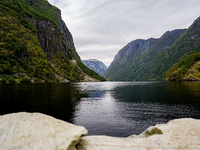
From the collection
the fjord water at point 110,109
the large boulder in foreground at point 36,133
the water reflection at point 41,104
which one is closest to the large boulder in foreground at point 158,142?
the large boulder in foreground at point 36,133

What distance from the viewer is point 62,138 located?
6523mm

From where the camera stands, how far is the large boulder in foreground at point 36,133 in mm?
5918

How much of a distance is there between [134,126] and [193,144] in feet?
39.8

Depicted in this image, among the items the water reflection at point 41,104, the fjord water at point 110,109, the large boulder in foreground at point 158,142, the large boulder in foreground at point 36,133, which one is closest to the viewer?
the large boulder in foreground at point 36,133

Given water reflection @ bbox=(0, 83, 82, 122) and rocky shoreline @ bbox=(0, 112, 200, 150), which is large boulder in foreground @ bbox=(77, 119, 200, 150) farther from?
water reflection @ bbox=(0, 83, 82, 122)

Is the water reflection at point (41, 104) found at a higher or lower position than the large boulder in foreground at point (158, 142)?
lower

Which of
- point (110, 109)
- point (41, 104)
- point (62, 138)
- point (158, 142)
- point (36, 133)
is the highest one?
point (36, 133)

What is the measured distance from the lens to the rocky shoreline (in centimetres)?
605

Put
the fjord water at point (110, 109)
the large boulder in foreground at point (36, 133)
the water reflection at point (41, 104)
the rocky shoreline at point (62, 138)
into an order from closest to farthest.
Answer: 1. the large boulder in foreground at point (36, 133)
2. the rocky shoreline at point (62, 138)
3. the fjord water at point (110, 109)
4. the water reflection at point (41, 104)

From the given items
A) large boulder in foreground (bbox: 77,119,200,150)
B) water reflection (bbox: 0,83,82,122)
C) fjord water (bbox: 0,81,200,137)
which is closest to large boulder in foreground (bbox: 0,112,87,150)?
large boulder in foreground (bbox: 77,119,200,150)

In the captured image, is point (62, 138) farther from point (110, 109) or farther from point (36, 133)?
point (110, 109)

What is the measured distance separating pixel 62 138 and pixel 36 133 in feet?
4.68

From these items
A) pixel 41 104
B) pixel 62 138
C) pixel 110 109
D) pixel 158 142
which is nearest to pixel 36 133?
pixel 62 138

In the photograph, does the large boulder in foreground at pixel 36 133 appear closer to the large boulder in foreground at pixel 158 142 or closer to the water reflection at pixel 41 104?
the large boulder in foreground at pixel 158 142
